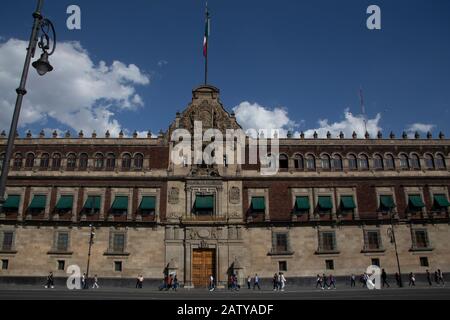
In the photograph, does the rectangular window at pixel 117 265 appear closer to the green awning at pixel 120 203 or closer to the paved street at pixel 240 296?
the green awning at pixel 120 203

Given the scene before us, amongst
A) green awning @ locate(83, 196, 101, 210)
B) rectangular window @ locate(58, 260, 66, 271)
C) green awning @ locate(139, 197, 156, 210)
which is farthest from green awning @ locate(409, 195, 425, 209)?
rectangular window @ locate(58, 260, 66, 271)

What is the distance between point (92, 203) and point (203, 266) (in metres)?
13.4

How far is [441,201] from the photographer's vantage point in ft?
124

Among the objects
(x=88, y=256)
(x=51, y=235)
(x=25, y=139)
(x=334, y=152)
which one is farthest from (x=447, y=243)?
(x=25, y=139)

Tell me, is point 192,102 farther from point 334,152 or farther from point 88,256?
point 88,256

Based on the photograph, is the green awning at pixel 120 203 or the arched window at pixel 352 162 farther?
the arched window at pixel 352 162

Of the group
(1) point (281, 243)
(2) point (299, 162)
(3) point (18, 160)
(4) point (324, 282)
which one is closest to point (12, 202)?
(3) point (18, 160)

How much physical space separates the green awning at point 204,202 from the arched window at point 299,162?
10206 millimetres

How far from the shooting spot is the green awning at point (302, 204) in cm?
3676

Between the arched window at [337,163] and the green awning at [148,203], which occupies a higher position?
the arched window at [337,163]

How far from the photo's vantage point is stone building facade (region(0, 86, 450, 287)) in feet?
116

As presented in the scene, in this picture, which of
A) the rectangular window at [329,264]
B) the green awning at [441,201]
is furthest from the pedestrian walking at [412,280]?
the green awning at [441,201]
